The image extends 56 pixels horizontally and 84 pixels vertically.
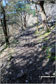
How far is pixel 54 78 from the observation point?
336 cm

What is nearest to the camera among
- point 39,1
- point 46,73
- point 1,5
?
point 46,73

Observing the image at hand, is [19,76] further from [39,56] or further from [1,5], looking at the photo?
[1,5]

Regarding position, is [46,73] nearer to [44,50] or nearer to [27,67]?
[27,67]

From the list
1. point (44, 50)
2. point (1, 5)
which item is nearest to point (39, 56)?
point (44, 50)

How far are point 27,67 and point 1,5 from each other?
3.70m

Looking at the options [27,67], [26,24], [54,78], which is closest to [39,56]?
[27,67]

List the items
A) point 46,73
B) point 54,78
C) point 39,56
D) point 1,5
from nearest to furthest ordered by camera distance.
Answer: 1. point 54,78
2. point 46,73
3. point 39,56
4. point 1,5

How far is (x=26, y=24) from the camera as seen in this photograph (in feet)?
40.5

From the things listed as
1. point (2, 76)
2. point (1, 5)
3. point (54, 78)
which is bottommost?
point (2, 76)

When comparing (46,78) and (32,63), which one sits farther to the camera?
(32,63)

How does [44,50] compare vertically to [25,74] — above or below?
above

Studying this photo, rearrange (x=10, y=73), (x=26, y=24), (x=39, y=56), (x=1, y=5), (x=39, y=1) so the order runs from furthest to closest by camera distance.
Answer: (x=26, y=24), (x=39, y=1), (x=1, y=5), (x=39, y=56), (x=10, y=73)

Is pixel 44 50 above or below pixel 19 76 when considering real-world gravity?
above

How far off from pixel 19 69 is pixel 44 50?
139cm
